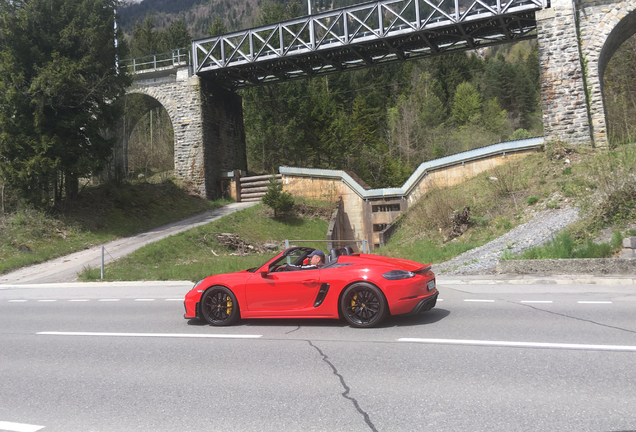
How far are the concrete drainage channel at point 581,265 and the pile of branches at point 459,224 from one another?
25.1ft

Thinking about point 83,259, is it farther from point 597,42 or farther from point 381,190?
point 597,42

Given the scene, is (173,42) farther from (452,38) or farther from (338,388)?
(338,388)

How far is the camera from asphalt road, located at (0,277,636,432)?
3.84 m

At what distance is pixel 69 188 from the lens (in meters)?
23.9

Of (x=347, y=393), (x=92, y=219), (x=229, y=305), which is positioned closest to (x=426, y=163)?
(x=92, y=219)

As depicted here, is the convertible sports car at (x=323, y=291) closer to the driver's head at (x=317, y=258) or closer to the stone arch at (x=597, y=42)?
the driver's head at (x=317, y=258)

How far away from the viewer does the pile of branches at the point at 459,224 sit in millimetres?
19223

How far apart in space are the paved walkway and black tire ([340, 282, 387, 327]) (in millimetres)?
12510

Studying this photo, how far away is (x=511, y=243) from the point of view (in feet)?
48.5

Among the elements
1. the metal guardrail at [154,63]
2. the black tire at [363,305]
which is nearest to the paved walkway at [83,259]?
the metal guardrail at [154,63]

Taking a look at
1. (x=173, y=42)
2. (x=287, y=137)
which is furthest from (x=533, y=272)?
(x=173, y=42)

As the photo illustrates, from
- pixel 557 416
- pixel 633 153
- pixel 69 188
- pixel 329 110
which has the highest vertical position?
pixel 329 110

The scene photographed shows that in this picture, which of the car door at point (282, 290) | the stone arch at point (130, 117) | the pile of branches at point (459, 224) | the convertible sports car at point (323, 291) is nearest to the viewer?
the convertible sports car at point (323, 291)

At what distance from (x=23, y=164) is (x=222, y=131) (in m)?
14.6
